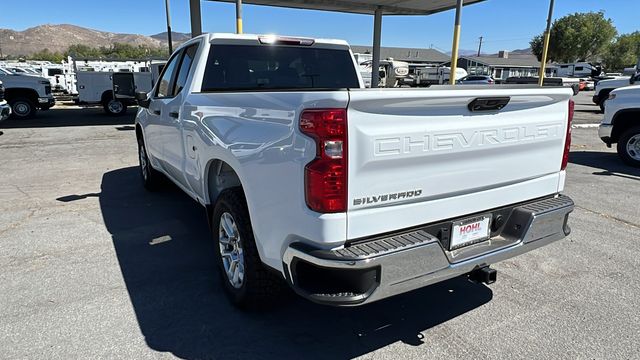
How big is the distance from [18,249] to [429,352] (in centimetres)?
400

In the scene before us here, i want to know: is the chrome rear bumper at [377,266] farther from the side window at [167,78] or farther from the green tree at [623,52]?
the green tree at [623,52]

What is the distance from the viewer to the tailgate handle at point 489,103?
8.47 feet

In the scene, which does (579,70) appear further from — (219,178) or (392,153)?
(392,153)


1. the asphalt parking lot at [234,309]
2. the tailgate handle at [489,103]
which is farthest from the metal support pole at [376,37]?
the tailgate handle at [489,103]

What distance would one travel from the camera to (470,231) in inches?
109

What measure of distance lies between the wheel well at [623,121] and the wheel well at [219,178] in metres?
8.25

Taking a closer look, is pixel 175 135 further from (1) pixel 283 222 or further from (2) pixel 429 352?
(2) pixel 429 352

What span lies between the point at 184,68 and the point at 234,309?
8.38 ft

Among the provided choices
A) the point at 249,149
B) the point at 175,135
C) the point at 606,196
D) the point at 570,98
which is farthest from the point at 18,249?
the point at 606,196

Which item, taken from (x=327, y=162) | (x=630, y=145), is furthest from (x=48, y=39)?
(x=327, y=162)

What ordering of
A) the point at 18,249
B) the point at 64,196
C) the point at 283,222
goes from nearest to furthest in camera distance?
the point at 283,222 → the point at 18,249 → the point at 64,196

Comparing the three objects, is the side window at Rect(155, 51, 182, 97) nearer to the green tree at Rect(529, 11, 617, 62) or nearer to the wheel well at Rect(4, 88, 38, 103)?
the wheel well at Rect(4, 88, 38, 103)

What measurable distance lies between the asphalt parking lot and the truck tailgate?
34.3 inches

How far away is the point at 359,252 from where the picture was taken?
7.35ft
